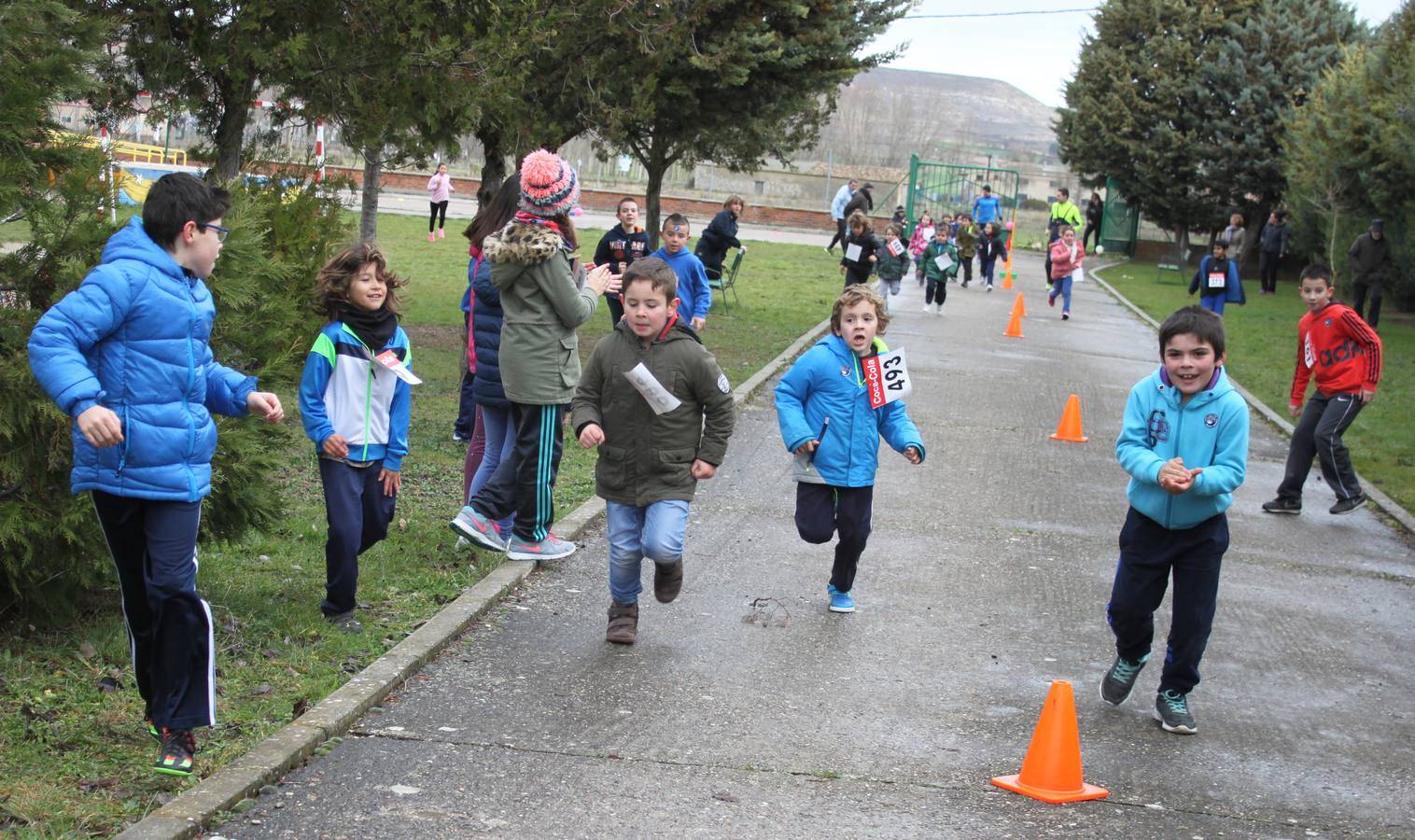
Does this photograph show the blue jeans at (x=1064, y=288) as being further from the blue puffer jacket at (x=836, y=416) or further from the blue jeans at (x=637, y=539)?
the blue jeans at (x=637, y=539)

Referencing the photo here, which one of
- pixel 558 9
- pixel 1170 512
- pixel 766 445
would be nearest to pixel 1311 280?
pixel 766 445

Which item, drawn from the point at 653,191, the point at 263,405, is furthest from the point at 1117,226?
the point at 263,405

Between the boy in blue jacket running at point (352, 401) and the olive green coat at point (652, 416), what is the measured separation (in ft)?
2.71

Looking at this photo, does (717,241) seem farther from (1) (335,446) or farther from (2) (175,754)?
(2) (175,754)

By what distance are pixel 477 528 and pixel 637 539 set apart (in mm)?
1194

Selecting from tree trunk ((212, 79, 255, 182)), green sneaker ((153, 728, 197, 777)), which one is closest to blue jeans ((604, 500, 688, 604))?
green sneaker ((153, 728, 197, 777))

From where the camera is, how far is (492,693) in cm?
561

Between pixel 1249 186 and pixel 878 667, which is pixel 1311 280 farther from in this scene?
pixel 1249 186

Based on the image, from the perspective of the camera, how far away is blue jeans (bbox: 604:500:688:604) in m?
6.30

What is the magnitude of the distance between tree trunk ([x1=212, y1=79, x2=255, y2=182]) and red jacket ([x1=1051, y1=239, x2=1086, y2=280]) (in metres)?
17.0

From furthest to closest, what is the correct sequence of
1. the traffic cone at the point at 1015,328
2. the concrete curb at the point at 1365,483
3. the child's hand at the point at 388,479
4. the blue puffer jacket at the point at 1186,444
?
the traffic cone at the point at 1015,328 < the concrete curb at the point at 1365,483 < the child's hand at the point at 388,479 < the blue puffer jacket at the point at 1186,444

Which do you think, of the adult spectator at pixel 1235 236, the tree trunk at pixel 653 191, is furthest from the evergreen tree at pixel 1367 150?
the tree trunk at pixel 653 191

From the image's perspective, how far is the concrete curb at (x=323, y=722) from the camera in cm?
420

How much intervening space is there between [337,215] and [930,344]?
34.2 ft
